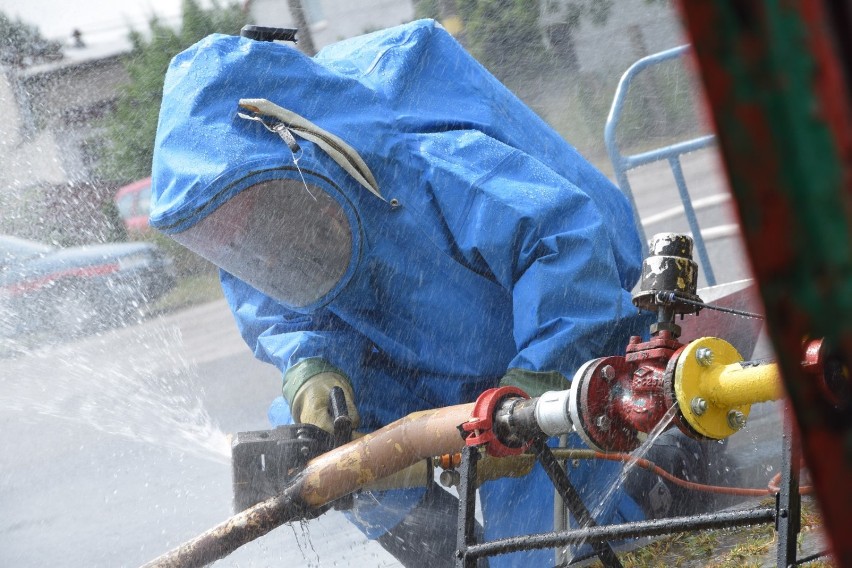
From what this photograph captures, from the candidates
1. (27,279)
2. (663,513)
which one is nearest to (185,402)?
(27,279)

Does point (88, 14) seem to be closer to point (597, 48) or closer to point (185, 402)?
point (597, 48)

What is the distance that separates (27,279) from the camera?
10273mm

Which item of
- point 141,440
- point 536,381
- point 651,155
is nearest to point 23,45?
point 141,440

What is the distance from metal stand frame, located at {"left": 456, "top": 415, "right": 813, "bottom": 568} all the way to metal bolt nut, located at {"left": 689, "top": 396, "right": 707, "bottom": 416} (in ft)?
0.44

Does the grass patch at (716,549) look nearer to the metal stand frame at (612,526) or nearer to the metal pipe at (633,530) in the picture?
the metal stand frame at (612,526)

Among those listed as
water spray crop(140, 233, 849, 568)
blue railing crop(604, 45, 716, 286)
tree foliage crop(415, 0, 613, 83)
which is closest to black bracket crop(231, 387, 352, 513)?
water spray crop(140, 233, 849, 568)

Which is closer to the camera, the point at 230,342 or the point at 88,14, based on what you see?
the point at 230,342

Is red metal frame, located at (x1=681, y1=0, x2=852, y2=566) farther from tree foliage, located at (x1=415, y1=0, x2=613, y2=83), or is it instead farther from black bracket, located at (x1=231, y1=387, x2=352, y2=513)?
→ tree foliage, located at (x1=415, y1=0, x2=613, y2=83)

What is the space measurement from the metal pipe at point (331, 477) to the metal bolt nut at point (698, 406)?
1.66 ft

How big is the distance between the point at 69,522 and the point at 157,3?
11.3 metres

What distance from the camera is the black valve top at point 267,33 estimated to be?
109 inches

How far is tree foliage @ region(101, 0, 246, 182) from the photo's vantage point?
1530 cm

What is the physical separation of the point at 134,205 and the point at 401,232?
468 inches

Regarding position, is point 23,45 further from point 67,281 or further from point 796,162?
point 796,162
